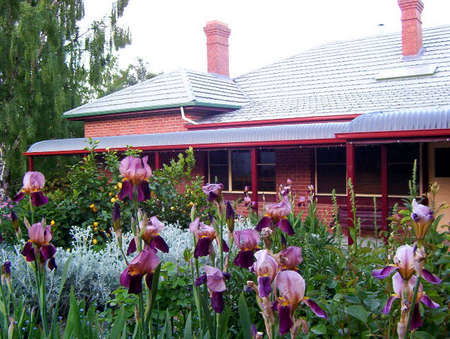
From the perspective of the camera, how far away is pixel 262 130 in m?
10.5

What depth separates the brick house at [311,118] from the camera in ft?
31.8

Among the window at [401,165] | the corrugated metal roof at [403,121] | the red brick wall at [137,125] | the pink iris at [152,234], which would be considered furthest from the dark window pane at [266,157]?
the pink iris at [152,234]

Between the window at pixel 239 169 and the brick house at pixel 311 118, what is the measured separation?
0.03 m

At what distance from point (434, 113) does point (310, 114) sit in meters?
3.89

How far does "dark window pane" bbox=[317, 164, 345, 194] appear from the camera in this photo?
38.1ft

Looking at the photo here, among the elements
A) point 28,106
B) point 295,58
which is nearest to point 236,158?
point 295,58

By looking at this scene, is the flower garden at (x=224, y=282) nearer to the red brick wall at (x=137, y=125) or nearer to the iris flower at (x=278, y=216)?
the iris flower at (x=278, y=216)

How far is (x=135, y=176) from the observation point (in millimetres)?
1828

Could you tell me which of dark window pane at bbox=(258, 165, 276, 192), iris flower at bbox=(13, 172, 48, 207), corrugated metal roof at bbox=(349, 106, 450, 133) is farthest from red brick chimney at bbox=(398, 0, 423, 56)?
iris flower at bbox=(13, 172, 48, 207)

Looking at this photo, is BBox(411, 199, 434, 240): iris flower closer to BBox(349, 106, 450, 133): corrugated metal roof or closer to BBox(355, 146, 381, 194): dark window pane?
BBox(349, 106, 450, 133): corrugated metal roof

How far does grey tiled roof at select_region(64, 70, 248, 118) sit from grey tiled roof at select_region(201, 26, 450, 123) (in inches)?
21.3

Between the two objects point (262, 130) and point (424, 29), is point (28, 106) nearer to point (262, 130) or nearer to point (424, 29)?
point (262, 130)

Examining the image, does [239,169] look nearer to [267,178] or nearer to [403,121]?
[267,178]

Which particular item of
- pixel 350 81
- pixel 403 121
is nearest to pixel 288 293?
pixel 403 121
